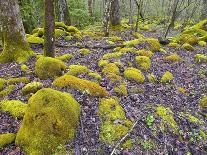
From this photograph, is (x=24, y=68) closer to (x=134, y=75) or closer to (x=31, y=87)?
(x=31, y=87)

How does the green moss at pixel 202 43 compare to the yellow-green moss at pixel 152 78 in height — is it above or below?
below

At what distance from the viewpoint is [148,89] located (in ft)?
30.7

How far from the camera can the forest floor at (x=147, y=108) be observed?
20.5ft

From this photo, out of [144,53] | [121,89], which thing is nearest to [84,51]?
[144,53]

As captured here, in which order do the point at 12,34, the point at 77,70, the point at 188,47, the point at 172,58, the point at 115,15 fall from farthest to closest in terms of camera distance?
the point at 115,15, the point at 188,47, the point at 172,58, the point at 12,34, the point at 77,70

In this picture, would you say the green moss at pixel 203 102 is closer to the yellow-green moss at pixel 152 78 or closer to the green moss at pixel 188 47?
the yellow-green moss at pixel 152 78

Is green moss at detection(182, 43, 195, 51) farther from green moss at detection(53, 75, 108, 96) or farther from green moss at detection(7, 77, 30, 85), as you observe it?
green moss at detection(7, 77, 30, 85)

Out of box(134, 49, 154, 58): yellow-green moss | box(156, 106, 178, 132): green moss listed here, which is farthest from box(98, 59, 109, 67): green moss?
box(156, 106, 178, 132): green moss

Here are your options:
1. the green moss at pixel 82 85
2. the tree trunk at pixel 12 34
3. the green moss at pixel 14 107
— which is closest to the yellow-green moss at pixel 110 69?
the green moss at pixel 82 85

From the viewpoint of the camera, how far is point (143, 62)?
1127cm

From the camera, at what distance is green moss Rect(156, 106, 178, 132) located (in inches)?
293

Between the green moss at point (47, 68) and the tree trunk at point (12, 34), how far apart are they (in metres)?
1.61

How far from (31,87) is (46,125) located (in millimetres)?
2275

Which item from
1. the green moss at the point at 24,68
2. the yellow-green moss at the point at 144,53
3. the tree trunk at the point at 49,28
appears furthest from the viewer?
the yellow-green moss at the point at 144,53
